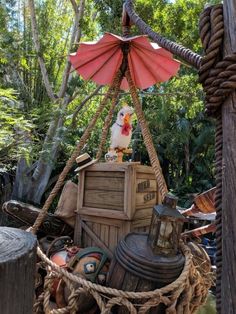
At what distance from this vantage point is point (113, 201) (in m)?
2.34

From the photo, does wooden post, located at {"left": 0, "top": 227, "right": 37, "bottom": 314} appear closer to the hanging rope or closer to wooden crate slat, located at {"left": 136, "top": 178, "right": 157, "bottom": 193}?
the hanging rope

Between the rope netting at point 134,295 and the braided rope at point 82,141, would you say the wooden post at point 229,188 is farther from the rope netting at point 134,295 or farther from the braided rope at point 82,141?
the braided rope at point 82,141

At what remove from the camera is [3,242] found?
608mm

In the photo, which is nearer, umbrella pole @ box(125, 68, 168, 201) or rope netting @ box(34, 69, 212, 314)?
rope netting @ box(34, 69, 212, 314)

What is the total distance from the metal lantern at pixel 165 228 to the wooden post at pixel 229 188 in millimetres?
1262

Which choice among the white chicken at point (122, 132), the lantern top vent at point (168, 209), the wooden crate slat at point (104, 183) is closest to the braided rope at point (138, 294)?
the lantern top vent at point (168, 209)

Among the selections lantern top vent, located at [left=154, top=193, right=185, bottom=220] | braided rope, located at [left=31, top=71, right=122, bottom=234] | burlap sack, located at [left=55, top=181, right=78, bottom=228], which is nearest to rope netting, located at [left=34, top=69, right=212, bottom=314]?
lantern top vent, located at [left=154, top=193, right=185, bottom=220]

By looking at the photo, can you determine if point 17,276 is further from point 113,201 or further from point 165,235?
point 113,201

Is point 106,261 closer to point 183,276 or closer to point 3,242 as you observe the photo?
point 183,276

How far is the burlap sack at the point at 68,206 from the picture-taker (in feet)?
8.40

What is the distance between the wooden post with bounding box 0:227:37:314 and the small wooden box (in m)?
1.68

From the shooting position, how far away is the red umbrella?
233cm

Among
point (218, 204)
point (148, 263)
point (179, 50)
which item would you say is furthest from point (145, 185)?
point (218, 204)

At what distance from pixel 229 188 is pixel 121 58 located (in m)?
2.08
